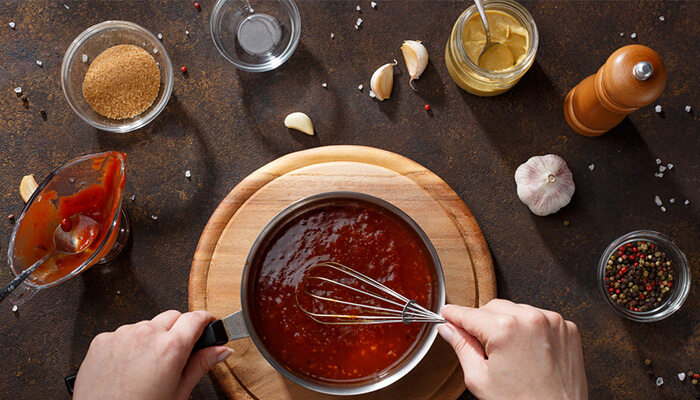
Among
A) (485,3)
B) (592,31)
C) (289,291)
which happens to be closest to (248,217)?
(289,291)

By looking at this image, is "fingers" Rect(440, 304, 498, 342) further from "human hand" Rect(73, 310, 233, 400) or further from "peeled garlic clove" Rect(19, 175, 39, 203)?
"peeled garlic clove" Rect(19, 175, 39, 203)

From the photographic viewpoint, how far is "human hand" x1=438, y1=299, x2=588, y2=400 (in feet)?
3.80

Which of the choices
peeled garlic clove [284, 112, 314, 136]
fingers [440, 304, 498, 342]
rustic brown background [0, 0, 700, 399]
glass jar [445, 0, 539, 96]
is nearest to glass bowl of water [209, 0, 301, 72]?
rustic brown background [0, 0, 700, 399]

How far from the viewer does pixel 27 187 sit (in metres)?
1.59

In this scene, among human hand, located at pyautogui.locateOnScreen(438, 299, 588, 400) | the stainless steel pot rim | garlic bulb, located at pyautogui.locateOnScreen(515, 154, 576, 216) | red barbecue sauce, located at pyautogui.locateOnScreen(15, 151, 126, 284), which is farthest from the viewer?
garlic bulb, located at pyautogui.locateOnScreen(515, 154, 576, 216)

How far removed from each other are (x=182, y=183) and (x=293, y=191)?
0.39m

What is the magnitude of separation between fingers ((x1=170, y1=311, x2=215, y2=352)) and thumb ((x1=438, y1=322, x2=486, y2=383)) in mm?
572

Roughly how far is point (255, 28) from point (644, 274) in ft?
4.68

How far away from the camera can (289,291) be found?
130 cm

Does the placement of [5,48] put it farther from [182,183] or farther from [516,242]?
[516,242]

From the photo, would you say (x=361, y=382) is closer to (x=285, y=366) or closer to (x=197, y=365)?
(x=285, y=366)

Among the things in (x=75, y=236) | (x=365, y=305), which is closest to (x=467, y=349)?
(x=365, y=305)

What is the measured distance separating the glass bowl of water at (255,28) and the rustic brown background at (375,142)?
1.9 inches

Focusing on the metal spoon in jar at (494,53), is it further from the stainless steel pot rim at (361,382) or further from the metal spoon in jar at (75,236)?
the metal spoon in jar at (75,236)
